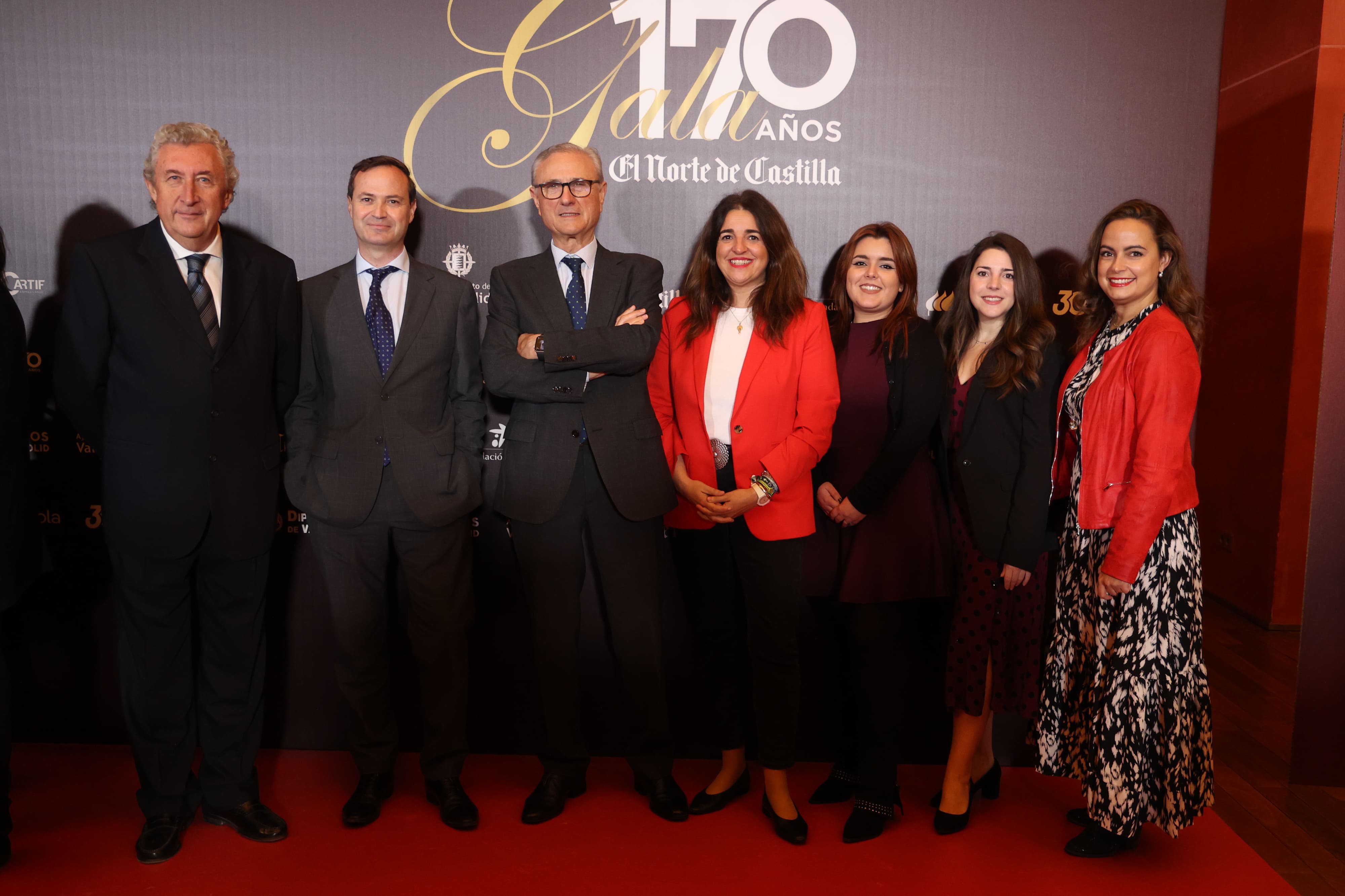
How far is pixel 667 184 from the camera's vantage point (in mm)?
3230

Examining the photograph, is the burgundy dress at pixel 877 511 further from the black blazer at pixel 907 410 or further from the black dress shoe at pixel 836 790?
the black dress shoe at pixel 836 790

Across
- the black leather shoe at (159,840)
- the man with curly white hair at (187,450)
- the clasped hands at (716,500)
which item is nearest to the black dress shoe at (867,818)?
the clasped hands at (716,500)

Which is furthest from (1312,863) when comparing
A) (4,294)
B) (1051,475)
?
(4,294)

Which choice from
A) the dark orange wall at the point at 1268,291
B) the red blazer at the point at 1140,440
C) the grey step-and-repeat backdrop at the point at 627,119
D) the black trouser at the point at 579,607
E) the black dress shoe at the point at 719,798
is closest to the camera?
the red blazer at the point at 1140,440

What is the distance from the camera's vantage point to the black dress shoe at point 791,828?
2721 mm

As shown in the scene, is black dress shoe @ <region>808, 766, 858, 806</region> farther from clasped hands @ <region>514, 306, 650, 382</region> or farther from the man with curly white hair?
the man with curly white hair

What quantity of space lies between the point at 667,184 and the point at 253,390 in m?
1.60

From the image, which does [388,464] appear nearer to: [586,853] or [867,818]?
[586,853]

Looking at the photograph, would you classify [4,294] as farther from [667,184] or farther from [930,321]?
[930,321]

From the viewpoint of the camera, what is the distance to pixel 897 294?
291cm

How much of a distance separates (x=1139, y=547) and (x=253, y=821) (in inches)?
110

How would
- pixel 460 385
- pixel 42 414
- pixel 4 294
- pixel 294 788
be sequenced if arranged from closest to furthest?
1. pixel 4 294
2. pixel 460 385
3. pixel 294 788
4. pixel 42 414

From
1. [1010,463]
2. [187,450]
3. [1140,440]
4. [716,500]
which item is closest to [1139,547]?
[1140,440]

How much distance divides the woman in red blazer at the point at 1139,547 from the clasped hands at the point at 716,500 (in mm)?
1018
